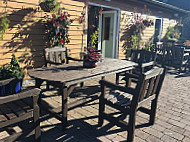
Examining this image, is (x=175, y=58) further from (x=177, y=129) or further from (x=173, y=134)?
(x=173, y=134)

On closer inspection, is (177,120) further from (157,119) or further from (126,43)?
(126,43)

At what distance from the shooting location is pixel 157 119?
2.89 metres

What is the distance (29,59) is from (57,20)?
132cm

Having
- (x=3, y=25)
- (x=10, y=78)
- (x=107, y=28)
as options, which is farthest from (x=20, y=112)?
(x=107, y=28)

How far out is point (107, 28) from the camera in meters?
7.50

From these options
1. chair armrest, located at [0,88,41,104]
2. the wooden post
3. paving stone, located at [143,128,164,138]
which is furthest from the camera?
paving stone, located at [143,128,164,138]

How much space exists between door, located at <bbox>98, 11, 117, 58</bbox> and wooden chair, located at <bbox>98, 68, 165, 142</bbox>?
4887 millimetres

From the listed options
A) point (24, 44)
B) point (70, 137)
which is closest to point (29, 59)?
point (24, 44)

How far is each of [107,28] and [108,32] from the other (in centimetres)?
19

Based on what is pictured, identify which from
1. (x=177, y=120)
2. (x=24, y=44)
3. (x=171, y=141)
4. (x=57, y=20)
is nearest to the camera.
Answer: (x=171, y=141)

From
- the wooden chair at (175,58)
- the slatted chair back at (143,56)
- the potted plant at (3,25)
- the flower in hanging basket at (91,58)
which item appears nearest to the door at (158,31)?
the wooden chair at (175,58)

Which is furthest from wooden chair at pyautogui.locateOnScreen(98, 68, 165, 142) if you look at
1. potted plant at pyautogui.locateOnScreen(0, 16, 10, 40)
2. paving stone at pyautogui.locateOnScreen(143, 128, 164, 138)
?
potted plant at pyautogui.locateOnScreen(0, 16, 10, 40)

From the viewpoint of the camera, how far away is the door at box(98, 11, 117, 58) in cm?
712

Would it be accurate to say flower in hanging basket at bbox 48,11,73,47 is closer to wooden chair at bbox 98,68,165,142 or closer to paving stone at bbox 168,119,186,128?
wooden chair at bbox 98,68,165,142
